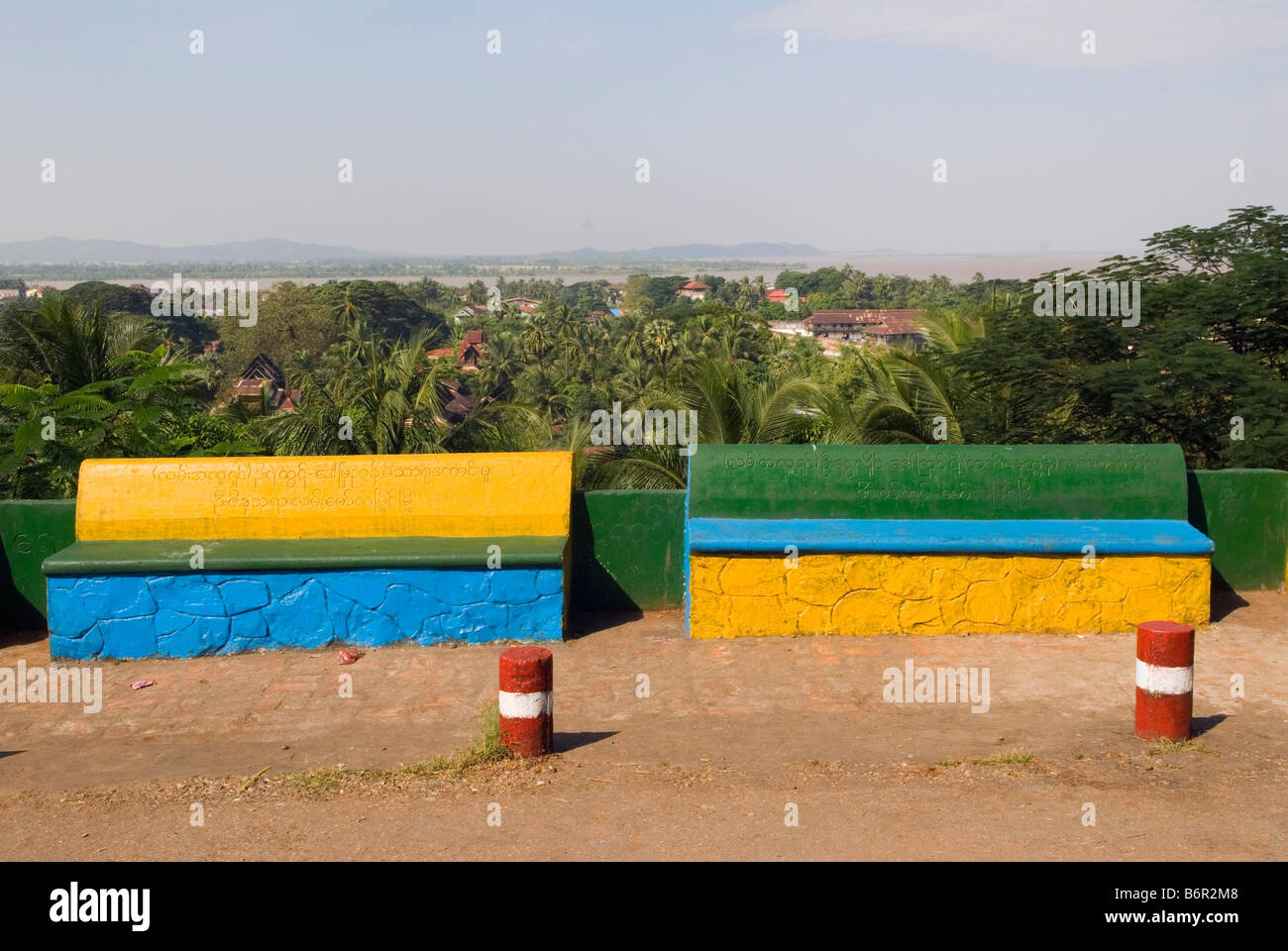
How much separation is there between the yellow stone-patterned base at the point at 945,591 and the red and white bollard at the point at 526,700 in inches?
109

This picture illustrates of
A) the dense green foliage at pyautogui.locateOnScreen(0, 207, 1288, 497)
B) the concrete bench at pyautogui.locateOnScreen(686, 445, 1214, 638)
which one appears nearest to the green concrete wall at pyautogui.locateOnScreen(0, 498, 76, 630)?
the dense green foliage at pyautogui.locateOnScreen(0, 207, 1288, 497)

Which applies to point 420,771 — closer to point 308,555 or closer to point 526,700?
point 526,700

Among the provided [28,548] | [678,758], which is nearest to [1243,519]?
[678,758]

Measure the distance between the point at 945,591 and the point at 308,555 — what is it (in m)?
4.82

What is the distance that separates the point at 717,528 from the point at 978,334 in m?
9.52

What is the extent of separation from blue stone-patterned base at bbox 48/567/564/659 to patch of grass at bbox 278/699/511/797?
7.91 feet

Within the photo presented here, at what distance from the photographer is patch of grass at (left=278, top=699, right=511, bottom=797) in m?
6.66

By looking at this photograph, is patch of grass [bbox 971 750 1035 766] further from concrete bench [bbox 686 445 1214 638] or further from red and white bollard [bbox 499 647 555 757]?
concrete bench [bbox 686 445 1214 638]

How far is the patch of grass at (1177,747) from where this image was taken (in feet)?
22.9

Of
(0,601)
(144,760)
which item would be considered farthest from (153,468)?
(144,760)

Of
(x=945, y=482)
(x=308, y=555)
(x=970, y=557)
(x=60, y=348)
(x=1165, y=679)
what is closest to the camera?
(x=1165, y=679)

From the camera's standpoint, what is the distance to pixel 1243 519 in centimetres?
1053

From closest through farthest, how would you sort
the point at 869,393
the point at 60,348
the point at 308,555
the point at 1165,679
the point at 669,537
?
1. the point at 1165,679
2. the point at 308,555
3. the point at 669,537
4. the point at 60,348
5. the point at 869,393

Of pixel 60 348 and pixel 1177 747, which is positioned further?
pixel 60 348
